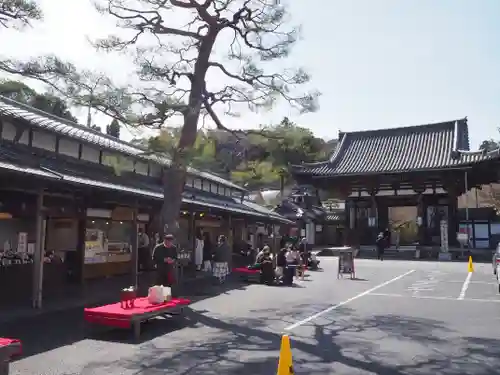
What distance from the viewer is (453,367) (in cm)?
621

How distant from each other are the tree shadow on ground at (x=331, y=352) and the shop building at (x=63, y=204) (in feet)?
15.1

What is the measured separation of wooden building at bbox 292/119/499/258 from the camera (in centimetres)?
2973

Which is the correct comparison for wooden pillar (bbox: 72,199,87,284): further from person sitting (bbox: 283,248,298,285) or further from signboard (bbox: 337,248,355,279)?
signboard (bbox: 337,248,355,279)

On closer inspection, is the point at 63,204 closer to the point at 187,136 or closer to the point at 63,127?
the point at 63,127

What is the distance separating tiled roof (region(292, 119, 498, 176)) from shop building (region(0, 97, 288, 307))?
634 inches

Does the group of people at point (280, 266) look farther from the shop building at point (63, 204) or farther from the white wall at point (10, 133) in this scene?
the white wall at point (10, 133)

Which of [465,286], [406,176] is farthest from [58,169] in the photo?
[406,176]

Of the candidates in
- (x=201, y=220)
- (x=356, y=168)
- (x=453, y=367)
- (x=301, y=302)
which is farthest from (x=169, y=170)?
(x=356, y=168)

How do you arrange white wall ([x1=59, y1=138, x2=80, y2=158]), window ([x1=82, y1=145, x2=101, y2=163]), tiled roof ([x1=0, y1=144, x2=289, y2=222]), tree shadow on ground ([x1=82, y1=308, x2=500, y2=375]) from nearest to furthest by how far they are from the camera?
tree shadow on ground ([x1=82, y1=308, x2=500, y2=375]) → tiled roof ([x1=0, y1=144, x2=289, y2=222]) → white wall ([x1=59, y1=138, x2=80, y2=158]) → window ([x1=82, y1=145, x2=101, y2=163])

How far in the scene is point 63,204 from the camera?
1352cm

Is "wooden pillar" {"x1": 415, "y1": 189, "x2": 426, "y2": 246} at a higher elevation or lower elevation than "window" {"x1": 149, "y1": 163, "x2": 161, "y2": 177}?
lower

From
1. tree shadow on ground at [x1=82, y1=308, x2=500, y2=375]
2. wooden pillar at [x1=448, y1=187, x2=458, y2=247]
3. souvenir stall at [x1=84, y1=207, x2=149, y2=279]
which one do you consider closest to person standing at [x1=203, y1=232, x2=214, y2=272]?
souvenir stall at [x1=84, y1=207, x2=149, y2=279]

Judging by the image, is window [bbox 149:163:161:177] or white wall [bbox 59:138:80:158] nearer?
white wall [bbox 59:138:80:158]

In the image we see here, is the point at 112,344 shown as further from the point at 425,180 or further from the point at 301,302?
the point at 425,180
